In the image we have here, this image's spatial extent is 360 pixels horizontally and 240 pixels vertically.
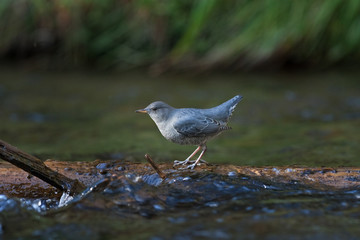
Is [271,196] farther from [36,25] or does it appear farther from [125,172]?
[36,25]

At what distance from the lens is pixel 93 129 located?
19.9ft

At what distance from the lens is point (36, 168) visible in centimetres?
292

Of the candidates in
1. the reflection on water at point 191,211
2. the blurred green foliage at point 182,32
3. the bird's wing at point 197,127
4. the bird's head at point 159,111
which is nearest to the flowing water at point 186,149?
the reflection on water at point 191,211

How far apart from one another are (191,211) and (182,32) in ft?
21.5

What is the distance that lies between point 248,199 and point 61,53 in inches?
298

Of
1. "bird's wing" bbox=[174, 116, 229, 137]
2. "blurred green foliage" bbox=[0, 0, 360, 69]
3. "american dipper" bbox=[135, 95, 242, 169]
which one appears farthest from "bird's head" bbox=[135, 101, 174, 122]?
"blurred green foliage" bbox=[0, 0, 360, 69]

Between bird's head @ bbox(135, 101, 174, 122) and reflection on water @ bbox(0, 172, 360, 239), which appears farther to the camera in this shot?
bird's head @ bbox(135, 101, 174, 122)

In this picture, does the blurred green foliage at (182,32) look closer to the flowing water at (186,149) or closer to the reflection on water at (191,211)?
the flowing water at (186,149)

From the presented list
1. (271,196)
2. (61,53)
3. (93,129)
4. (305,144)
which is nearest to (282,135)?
(305,144)

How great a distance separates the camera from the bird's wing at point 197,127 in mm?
3730

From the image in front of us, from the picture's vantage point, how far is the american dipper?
3.75 m

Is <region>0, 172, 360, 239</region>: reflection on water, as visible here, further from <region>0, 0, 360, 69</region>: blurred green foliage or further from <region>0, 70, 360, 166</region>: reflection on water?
<region>0, 0, 360, 69</region>: blurred green foliage

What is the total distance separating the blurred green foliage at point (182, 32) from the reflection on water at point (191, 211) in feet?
16.7

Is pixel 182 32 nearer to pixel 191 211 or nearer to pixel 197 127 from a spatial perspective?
pixel 197 127
